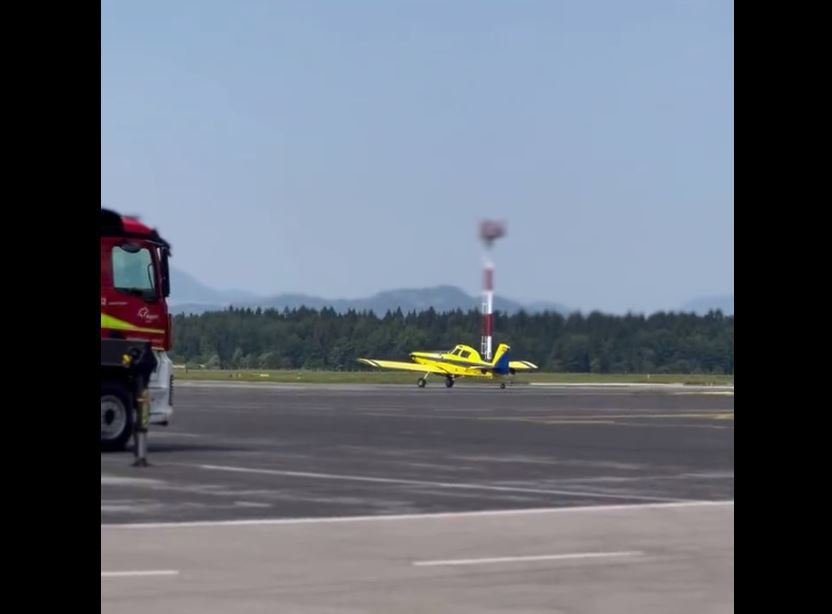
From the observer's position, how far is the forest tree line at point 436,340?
54125mm

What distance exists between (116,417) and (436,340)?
57887 millimetres

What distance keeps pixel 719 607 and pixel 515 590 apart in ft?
4.27

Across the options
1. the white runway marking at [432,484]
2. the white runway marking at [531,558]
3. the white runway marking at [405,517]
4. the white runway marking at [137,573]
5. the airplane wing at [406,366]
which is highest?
the airplane wing at [406,366]

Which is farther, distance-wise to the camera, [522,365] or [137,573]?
[522,365]

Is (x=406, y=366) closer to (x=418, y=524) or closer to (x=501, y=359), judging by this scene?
(x=501, y=359)

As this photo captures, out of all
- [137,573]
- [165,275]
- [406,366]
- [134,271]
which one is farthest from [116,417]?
[406,366]

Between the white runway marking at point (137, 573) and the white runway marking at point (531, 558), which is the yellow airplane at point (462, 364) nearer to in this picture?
the white runway marking at point (531, 558)

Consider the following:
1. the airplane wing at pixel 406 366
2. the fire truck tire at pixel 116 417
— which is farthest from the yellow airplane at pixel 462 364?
the fire truck tire at pixel 116 417

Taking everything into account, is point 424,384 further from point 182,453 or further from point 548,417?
point 182,453

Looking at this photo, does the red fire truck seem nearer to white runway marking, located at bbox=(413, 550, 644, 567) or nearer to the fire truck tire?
the fire truck tire

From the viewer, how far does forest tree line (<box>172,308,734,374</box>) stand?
2131 inches

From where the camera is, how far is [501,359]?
78375mm

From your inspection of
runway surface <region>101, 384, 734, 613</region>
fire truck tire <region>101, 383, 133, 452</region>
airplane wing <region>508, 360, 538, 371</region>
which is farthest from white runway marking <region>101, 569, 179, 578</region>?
airplane wing <region>508, 360, 538, 371</region>
